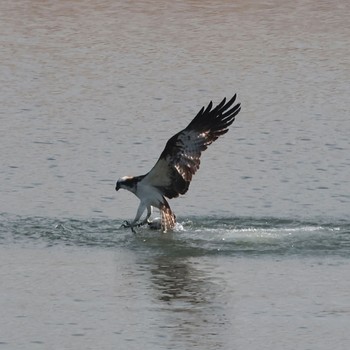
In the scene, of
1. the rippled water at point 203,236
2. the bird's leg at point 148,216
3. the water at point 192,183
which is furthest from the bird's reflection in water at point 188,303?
the bird's leg at point 148,216

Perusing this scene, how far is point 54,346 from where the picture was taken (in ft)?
40.2

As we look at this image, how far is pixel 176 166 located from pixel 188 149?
0.68 ft

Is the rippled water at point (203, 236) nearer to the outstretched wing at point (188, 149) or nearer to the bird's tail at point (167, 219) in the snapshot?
the bird's tail at point (167, 219)

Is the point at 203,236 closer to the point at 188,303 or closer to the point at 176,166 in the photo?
the point at 176,166

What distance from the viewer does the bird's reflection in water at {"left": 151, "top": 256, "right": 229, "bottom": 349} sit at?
12.6 meters

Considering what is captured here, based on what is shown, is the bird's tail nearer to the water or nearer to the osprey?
the osprey

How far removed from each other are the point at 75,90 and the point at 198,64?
7.99 ft

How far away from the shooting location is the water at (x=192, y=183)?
13125 millimetres

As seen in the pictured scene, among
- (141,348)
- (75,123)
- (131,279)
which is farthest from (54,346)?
(75,123)

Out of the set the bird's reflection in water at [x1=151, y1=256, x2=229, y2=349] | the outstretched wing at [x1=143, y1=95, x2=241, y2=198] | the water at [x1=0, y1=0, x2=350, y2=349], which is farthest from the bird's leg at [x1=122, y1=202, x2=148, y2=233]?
the bird's reflection in water at [x1=151, y1=256, x2=229, y2=349]

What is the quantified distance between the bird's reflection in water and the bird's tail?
1.11 metres

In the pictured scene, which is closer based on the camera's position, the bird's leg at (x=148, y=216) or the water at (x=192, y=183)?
the water at (x=192, y=183)

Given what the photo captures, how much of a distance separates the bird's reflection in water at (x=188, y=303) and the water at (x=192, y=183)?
0.08 feet

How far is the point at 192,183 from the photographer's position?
18.0 metres
